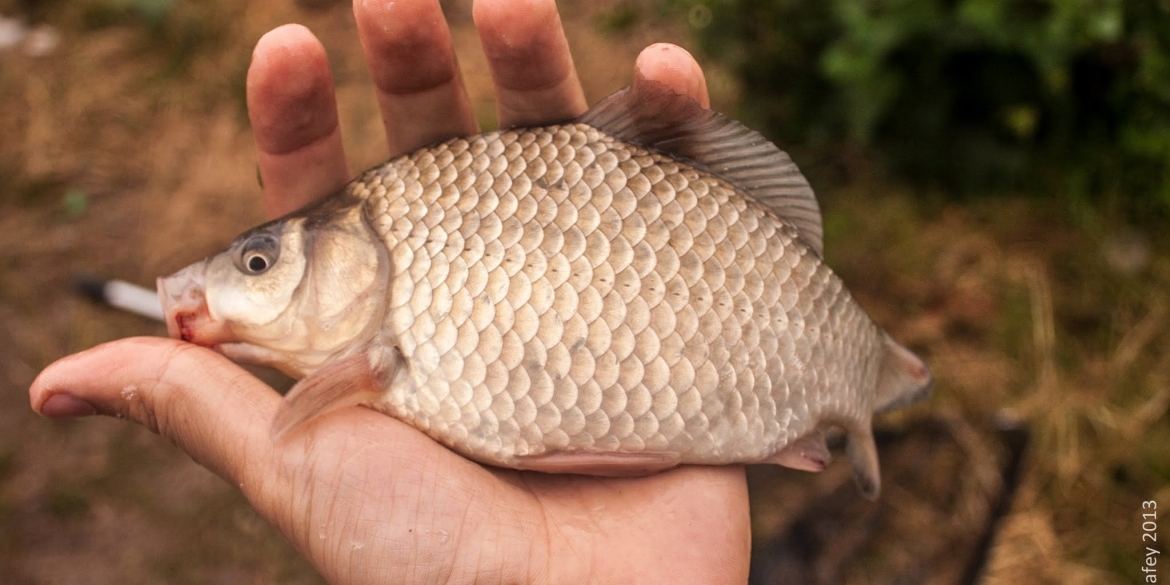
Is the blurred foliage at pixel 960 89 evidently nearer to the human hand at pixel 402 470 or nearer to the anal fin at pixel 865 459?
the human hand at pixel 402 470

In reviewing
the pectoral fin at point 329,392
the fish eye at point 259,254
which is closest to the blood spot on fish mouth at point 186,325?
the fish eye at point 259,254

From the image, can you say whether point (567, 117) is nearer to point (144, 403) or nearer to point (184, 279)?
point (184, 279)

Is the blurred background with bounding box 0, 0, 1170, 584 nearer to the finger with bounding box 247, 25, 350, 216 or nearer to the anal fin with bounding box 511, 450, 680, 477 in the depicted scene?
the anal fin with bounding box 511, 450, 680, 477

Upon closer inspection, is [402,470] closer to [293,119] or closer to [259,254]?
[259,254]

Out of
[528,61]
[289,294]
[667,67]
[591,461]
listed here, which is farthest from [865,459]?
[289,294]

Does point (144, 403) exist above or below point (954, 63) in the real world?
above

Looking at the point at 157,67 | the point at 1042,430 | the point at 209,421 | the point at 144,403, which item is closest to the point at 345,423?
the point at 209,421

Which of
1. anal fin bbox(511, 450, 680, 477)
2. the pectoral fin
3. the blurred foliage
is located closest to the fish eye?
the pectoral fin
